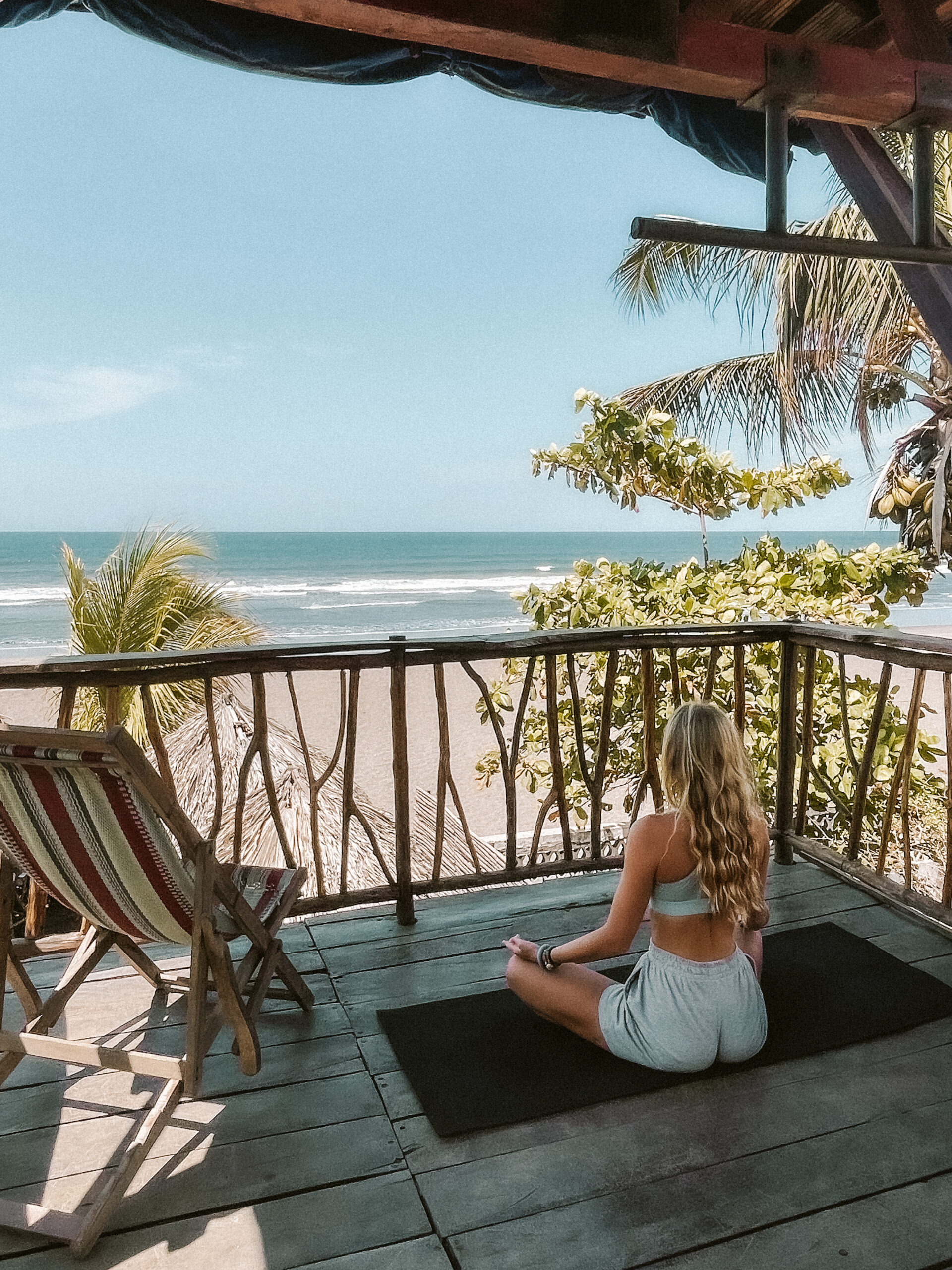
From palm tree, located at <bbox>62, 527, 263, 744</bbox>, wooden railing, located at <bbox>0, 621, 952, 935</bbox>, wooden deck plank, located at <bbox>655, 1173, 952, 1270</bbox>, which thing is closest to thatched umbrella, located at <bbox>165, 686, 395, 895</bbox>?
wooden railing, located at <bbox>0, 621, 952, 935</bbox>

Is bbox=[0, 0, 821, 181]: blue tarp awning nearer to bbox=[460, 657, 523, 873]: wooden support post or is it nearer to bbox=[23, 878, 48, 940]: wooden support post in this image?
bbox=[460, 657, 523, 873]: wooden support post

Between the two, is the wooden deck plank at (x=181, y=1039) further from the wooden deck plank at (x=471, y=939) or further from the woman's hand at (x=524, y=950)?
the woman's hand at (x=524, y=950)

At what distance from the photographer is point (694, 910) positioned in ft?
6.68

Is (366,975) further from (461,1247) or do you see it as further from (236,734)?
(236,734)

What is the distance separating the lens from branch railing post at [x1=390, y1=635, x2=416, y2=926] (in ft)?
9.62

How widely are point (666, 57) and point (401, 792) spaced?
2.27 meters

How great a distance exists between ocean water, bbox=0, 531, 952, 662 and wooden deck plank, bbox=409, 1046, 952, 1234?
5.50 metres

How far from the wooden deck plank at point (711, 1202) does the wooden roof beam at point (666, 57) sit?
2.54 metres

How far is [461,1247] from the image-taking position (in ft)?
5.20

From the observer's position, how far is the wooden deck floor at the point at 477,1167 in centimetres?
158

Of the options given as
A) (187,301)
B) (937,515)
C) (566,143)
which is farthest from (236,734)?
(187,301)

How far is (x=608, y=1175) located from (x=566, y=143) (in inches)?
1353

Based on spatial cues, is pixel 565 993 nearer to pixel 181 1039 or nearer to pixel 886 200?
pixel 181 1039

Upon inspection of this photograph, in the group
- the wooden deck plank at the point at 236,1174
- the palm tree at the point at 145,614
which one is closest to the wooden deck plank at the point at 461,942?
the wooden deck plank at the point at 236,1174
